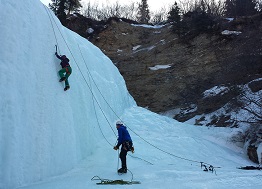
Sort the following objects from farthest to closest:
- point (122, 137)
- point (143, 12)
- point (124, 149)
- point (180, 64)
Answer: point (143, 12) → point (180, 64) → point (122, 137) → point (124, 149)

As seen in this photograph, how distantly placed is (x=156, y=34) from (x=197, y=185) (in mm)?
32918

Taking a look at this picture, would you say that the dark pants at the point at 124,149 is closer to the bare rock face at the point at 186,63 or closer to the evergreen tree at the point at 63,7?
the bare rock face at the point at 186,63

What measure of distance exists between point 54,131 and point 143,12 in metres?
52.1

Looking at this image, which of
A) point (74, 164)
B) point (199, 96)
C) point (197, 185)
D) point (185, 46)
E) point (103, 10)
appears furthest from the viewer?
point (103, 10)

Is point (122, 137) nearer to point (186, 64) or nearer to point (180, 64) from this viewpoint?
point (186, 64)

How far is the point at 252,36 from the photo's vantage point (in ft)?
80.1

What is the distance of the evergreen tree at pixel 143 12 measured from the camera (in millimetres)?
54188

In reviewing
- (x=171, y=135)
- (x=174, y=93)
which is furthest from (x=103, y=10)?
(x=171, y=135)

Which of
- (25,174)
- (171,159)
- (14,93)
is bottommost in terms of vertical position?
(171,159)

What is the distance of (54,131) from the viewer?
6395 mm

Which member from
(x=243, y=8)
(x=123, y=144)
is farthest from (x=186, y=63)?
(x=123, y=144)

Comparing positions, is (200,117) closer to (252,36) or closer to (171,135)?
(171,135)

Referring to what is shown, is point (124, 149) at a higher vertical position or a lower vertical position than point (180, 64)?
lower

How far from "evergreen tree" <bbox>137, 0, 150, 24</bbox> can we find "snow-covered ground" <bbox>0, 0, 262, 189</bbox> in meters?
45.7
